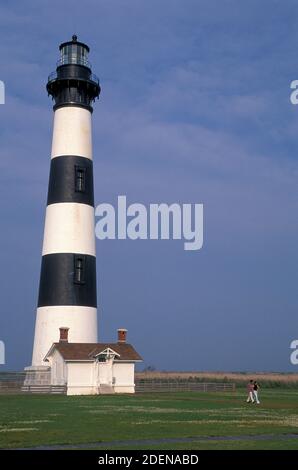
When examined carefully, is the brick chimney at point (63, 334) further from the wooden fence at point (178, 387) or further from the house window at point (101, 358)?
the wooden fence at point (178, 387)

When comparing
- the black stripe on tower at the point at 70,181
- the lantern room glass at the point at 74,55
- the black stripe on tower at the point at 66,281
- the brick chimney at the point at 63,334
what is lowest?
the brick chimney at the point at 63,334

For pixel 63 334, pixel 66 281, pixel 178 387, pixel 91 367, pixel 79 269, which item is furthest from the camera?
pixel 178 387

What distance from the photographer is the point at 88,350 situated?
43.7 meters

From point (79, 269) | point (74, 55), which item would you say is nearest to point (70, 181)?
point (79, 269)

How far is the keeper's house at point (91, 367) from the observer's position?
140 ft

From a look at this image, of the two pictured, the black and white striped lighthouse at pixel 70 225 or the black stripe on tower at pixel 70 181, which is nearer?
the black and white striped lighthouse at pixel 70 225

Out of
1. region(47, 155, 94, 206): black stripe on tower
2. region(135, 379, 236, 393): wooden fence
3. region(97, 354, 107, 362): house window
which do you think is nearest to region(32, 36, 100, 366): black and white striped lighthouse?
region(47, 155, 94, 206): black stripe on tower

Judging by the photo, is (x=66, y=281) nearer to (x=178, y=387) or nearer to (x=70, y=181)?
(x=70, y=181)

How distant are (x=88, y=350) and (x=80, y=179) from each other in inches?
450

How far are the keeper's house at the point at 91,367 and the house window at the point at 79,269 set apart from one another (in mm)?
3391

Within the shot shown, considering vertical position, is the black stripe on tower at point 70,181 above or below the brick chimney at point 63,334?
above

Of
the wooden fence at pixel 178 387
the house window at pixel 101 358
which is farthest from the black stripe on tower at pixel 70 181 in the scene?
the wooden fence at pixel 178 387

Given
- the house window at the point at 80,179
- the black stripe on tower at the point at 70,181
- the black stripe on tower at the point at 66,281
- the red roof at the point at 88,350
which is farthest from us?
the house window at the point at 80,179
